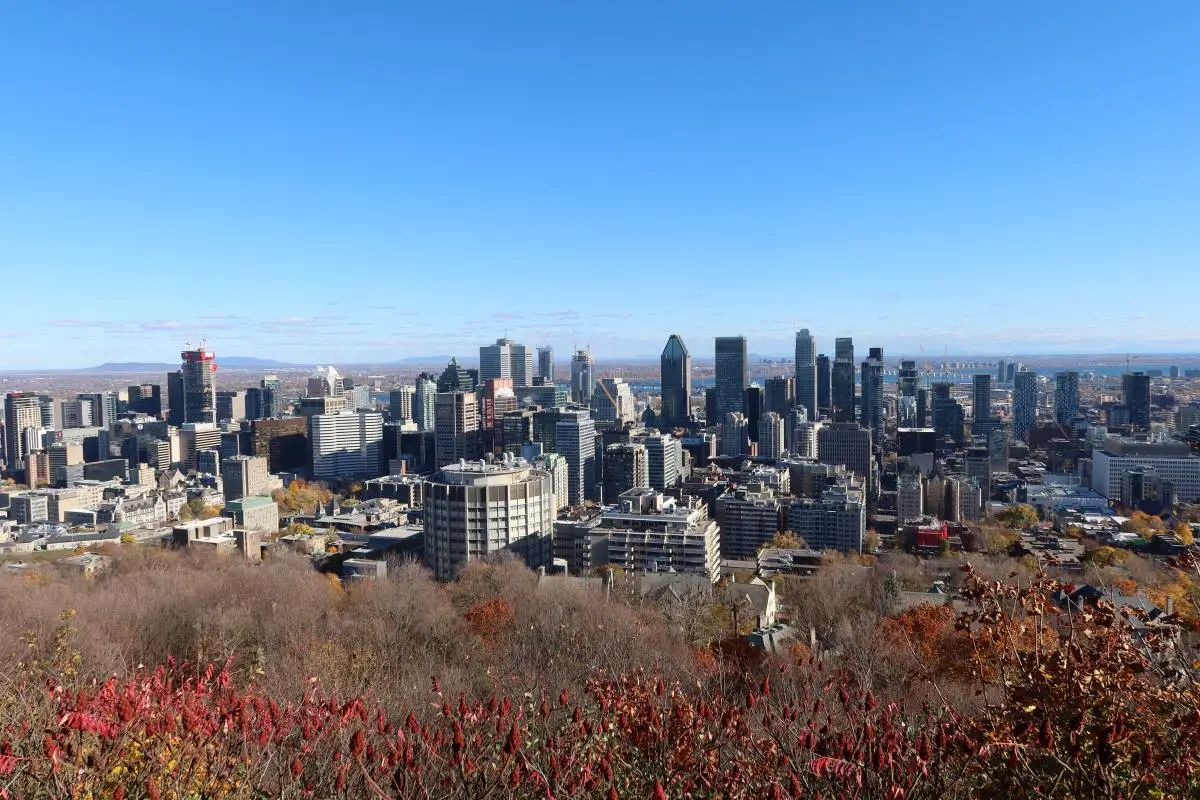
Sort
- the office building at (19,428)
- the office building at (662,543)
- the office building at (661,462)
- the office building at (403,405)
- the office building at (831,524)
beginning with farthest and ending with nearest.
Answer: the office building at (403,405) → the office building at (19,428) → the office building at (661,462) → the office building at (831,524) → the office building at (662,543)

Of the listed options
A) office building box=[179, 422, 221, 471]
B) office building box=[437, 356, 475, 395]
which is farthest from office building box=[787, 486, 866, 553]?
office building box=[179, 422, 221, 471]

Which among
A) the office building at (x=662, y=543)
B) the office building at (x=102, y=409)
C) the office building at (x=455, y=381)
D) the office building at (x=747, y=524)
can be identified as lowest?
the office building at (x=747, y=524)

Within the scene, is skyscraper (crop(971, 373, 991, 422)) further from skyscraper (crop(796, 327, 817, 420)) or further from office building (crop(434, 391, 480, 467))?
office building (crop(434, 391, 480, 467))

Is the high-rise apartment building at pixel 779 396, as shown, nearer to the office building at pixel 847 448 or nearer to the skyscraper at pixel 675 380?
the skyscraper at pixel 675 380

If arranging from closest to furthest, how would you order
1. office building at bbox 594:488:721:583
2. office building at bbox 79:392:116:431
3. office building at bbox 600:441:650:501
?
office building at bbox 594:488:721:583
office building at bbox 600:441:650:501
office building at bbox 79:392:116:431

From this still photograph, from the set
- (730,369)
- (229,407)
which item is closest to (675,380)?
(730,369)

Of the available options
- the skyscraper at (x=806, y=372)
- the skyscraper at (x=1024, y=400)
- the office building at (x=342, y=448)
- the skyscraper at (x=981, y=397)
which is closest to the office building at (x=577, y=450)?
the office building at (x=342, y=448)
